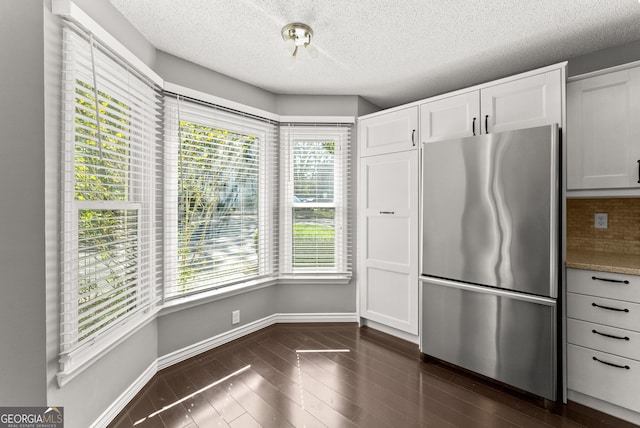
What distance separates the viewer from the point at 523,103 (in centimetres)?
208

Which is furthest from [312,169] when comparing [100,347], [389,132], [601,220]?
[601,220]

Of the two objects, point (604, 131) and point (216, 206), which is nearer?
point (604, 131)

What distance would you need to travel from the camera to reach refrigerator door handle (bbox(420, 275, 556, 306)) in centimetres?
185

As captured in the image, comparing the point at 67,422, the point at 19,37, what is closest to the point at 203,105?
the point at 19,37

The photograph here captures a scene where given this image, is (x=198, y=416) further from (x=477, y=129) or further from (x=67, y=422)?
(x=477, y=129)

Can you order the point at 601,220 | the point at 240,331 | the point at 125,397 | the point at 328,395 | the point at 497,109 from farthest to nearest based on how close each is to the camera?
the point at 240,331
the point at 601,220
the point at 497,109
the point at 328,395
the point at 125,397

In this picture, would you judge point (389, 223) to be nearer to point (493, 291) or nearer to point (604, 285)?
point (493, 291)

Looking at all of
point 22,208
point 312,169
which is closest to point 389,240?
point 312,169

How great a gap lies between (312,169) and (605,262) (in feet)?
8.11

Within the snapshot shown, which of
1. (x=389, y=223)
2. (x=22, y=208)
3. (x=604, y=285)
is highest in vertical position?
(x=22, y=208)

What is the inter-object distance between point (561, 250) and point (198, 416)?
8.32 feet

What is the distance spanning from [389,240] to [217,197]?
1.69 m

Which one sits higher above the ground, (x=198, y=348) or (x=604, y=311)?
(x=604, y=311)

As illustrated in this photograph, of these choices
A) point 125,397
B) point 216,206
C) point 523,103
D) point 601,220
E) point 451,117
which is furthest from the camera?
point 216,206
